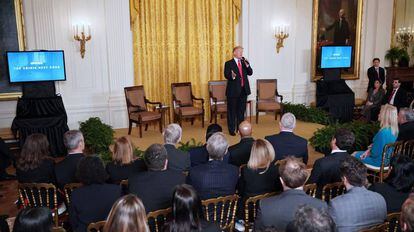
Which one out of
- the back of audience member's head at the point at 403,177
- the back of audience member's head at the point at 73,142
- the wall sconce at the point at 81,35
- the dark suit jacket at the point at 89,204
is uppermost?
the wall sconce at the point at 81,35

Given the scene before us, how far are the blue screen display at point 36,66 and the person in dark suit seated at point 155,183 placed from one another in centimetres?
509

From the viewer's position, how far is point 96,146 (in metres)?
7.26

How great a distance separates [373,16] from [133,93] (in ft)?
24.2

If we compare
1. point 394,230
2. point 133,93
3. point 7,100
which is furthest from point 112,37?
point 394,230

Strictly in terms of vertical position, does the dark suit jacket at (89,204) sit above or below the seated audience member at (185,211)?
below

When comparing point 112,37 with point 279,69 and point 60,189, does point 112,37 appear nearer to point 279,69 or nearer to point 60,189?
point 279,69

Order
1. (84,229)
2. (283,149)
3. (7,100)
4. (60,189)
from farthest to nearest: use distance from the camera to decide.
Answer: (7,100)
(283,149)
(60,189)
(84,229)

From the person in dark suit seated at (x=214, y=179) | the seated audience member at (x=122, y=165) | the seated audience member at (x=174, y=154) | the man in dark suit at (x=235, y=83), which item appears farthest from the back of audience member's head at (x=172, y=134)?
the man in dark suit at (x=235, y=83)

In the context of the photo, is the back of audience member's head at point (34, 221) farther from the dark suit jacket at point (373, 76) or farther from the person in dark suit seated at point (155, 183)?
the dark suit jacket at point (373, 76)

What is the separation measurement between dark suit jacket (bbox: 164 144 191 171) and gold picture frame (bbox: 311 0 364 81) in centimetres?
747

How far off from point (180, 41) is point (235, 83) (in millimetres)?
2116

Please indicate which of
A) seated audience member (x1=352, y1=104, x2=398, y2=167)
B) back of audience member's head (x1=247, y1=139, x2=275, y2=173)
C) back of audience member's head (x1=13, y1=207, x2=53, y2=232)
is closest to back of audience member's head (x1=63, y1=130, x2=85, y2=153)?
back of audience member's head (x1=247, y1=139, x2=275, y2=173)

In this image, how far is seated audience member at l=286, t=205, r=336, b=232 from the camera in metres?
2.18

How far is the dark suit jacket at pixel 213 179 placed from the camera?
3.59 m
